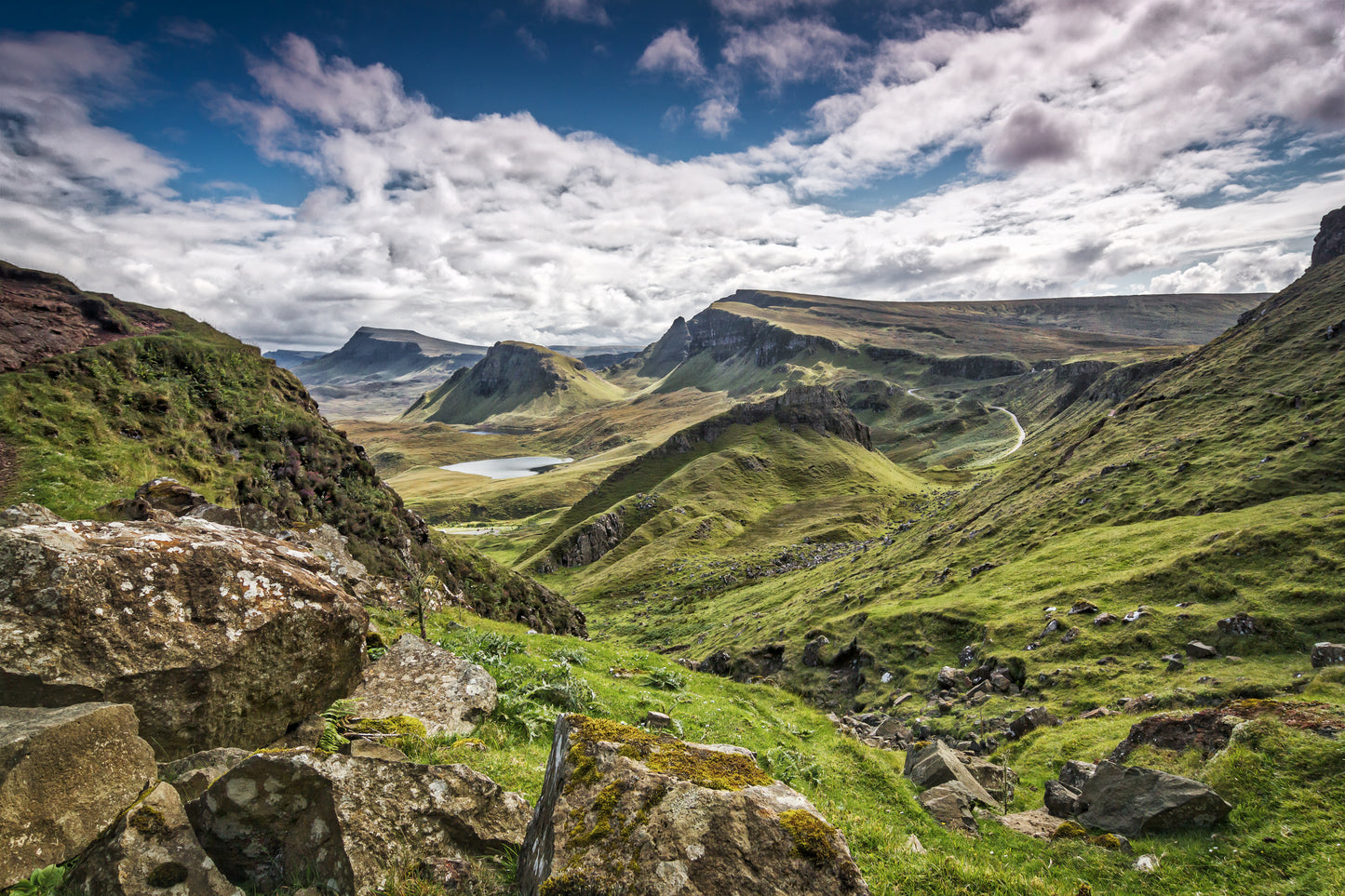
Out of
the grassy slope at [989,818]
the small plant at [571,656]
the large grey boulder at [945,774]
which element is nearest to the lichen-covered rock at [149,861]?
the grassy slope at [989,818]

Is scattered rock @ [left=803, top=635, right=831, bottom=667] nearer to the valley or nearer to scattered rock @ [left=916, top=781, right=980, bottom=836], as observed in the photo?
the valley

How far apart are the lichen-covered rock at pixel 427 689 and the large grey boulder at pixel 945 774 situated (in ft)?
44.5

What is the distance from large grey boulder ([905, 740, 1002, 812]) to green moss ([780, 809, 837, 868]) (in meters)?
12.7

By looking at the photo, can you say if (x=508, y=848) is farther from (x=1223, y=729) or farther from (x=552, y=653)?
(x=1223, y=729)

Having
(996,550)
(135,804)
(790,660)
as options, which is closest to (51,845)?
(135,804)

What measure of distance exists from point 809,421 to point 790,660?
11206 cm

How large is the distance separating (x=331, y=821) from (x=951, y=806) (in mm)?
15544

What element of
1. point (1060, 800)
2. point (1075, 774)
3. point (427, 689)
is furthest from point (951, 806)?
point (427, 689)

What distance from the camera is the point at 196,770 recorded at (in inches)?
275

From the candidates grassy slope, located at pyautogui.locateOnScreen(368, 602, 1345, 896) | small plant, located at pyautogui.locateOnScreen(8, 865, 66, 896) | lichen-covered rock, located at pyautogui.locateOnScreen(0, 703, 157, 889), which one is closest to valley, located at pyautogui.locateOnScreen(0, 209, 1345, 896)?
grassy slope, located at pyautogui.locateOnScreen(368, 602, 1345, 896)

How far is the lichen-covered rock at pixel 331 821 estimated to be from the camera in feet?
20.9

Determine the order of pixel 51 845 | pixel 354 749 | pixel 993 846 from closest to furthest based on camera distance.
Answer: pixel 51 845
pixel 354 749
pixel 993 846

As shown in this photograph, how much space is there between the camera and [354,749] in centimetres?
889

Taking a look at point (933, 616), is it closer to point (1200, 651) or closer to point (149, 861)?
point (1200, 651)
